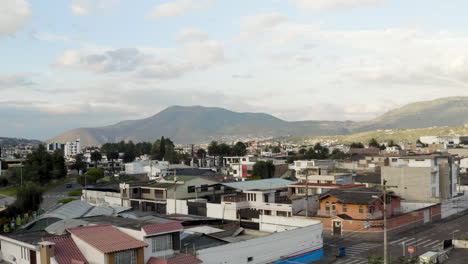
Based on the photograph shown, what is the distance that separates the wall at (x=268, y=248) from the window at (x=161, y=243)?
1.86m

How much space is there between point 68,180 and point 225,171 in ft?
123

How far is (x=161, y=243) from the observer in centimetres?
2617

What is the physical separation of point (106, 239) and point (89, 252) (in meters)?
1.05

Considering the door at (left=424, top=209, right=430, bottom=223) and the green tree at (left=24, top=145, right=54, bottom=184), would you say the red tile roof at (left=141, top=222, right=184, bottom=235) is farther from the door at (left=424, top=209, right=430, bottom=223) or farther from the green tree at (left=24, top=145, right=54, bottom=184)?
the green tree at (left=24, top=145, right=54, bottom=184)

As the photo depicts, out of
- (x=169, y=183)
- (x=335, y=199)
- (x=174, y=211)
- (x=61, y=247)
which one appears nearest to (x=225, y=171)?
(x=169, y=183)

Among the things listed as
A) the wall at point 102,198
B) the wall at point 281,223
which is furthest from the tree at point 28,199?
the wall at point 281,223

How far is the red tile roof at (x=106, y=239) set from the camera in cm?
2364

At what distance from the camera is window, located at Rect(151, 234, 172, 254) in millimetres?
25734

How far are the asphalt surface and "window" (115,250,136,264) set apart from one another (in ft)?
53.6

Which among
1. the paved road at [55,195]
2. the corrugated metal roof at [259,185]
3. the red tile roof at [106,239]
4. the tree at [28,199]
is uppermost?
the red tile roof at [106,239]

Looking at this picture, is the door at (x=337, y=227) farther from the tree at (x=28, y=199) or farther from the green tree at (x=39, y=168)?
the green tree at (x=39, y=168)

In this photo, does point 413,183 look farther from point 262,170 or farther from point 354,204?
point 262,170

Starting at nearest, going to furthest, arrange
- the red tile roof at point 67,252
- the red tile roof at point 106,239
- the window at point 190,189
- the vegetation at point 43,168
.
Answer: the red tile roof at point 106,239 → the red tile roof at point 67,252 → the window at point 190,189 → the vegetation at point 43,168

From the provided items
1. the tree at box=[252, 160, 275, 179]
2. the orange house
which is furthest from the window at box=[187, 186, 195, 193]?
the tree at box=[252, 160, 275, 179]
